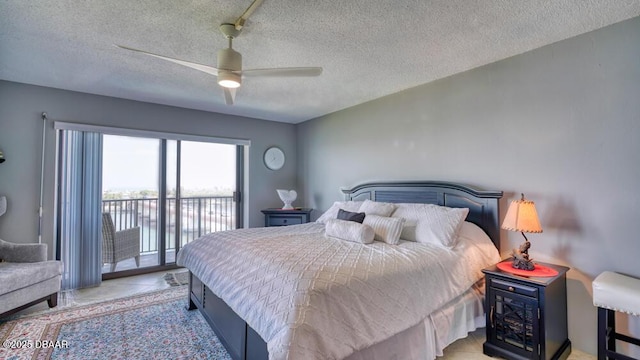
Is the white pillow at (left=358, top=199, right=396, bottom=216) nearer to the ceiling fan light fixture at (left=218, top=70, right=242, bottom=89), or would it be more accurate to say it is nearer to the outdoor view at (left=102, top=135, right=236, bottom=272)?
the ceiling fan light fixture at (left=218, top=70, right=242, bottom=89)

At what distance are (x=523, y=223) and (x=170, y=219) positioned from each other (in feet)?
15.4

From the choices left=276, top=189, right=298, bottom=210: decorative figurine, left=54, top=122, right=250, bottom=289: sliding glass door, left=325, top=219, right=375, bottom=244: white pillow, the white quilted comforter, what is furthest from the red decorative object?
left=54, top=122, right=250, bottom=289: sliding glass door

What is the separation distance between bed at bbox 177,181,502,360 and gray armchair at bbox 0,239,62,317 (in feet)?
4.57

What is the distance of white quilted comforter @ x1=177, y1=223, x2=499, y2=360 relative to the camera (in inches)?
58.1

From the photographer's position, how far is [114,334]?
99.1 inches

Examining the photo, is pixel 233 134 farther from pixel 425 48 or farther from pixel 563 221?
pixel 563 221

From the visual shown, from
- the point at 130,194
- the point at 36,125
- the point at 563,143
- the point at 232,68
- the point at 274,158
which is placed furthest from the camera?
the point at 274,158

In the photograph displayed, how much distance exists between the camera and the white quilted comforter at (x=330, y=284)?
1.47 m

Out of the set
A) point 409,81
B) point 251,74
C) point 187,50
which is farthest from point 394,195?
point 187,50

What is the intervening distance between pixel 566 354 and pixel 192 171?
500cm

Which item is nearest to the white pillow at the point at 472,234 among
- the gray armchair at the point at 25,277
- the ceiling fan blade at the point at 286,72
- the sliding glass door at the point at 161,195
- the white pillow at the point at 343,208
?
the white pillow at the point at 343,208

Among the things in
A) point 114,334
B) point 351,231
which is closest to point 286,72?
point 351,231

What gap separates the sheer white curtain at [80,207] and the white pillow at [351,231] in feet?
10.3

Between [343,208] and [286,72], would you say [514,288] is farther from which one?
[286,72]
